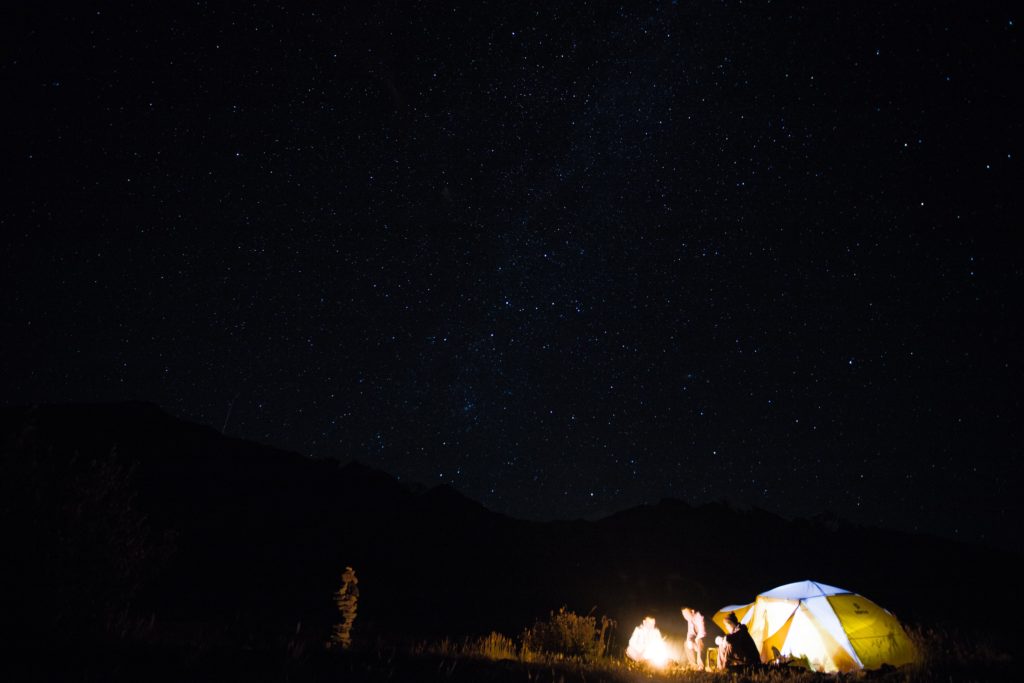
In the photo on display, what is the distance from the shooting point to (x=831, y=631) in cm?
1025

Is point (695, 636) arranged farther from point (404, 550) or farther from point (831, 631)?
point (404, 550)

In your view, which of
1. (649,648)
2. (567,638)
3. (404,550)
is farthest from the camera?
(404,550)

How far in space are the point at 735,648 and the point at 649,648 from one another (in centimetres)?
211

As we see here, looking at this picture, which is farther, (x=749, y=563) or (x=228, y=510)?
(x=749, y=563)

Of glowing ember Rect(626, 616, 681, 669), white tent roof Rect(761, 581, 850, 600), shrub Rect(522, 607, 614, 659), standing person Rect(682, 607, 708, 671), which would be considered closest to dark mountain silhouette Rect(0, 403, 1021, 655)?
shrub Rect(522, 607, 614, 659)

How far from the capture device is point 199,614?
16.5 metres

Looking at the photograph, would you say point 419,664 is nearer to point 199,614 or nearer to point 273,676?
point 273,676

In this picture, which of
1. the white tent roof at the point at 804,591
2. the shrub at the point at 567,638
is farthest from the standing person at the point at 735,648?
the white tent roof at the point at 804,591

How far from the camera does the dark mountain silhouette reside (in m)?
17.0

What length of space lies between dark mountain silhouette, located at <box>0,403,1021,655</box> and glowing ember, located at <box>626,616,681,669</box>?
6.53 m

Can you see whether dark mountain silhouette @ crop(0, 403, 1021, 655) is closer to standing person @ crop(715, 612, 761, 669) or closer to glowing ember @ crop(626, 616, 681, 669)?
glowing ember @ crop(626, 616, 681, 669)

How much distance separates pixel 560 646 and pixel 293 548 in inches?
910

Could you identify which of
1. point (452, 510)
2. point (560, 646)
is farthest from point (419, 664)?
point (452, 510)

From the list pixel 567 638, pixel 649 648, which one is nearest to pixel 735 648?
pixel 649 648
